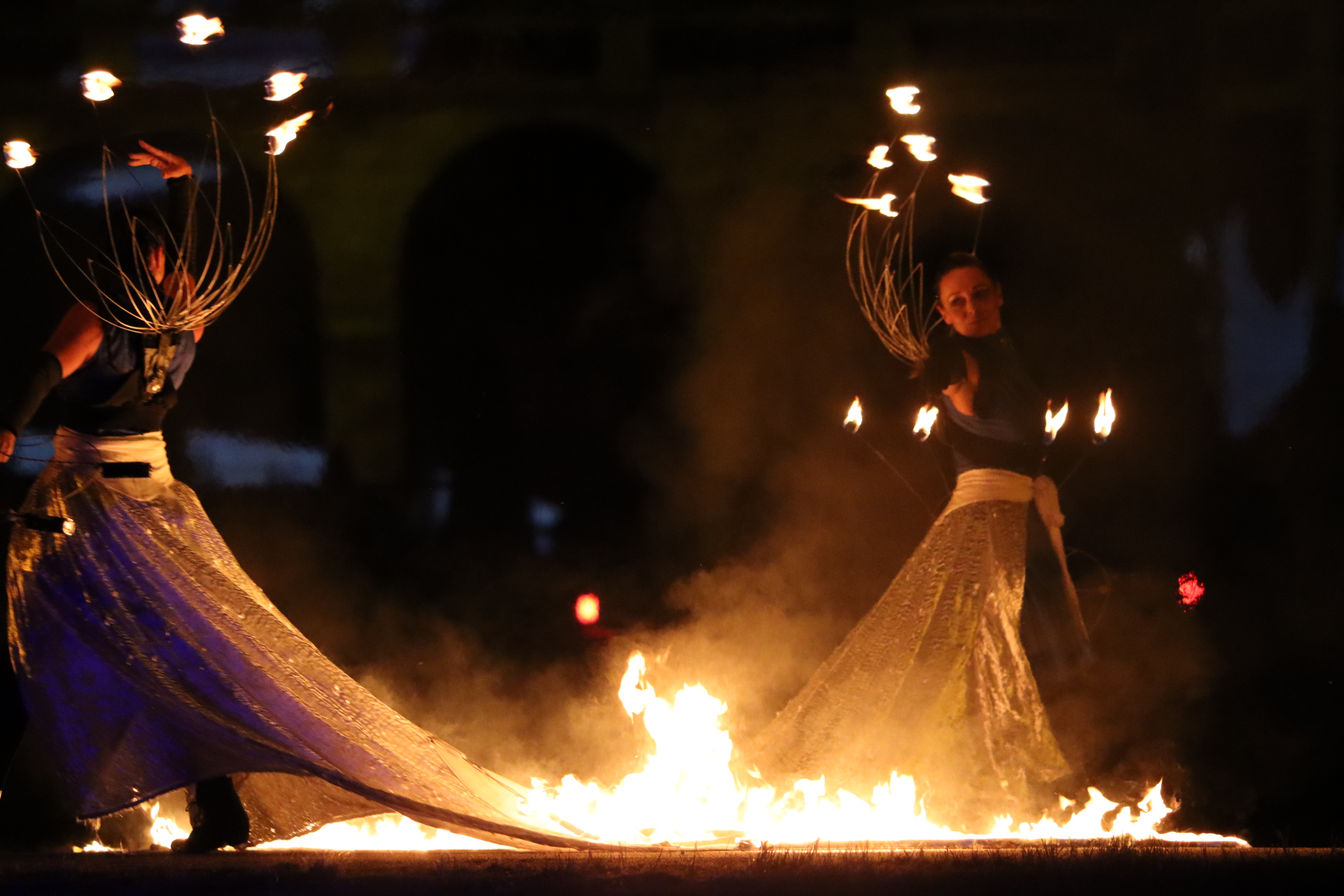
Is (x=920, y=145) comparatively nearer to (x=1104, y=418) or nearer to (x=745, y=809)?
(x=1104, y=418)

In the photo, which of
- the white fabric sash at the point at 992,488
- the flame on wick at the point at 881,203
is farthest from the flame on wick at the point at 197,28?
the white fabric sash at the point at 992,488

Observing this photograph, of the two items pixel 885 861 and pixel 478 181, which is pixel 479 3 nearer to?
pixel 478 181

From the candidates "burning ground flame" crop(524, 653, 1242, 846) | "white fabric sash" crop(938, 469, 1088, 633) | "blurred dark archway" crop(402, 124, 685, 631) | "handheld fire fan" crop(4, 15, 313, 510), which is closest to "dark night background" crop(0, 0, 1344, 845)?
"blurred dark archway" crop(402, 124, 685, 631)

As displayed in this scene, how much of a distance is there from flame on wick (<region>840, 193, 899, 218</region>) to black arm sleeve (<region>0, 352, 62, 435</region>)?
10.1 feet

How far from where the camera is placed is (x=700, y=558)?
6.06m

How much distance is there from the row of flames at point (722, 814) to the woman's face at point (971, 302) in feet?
5.54

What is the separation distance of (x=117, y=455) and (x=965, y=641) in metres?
2.91

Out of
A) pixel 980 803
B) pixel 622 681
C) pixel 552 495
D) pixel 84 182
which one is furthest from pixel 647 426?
pixel 84 182

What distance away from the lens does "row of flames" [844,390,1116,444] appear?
17.8 ft

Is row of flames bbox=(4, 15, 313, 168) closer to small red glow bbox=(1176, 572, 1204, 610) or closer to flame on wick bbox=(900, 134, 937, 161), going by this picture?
flame on wick bbox=(900, 134, 937, 161)

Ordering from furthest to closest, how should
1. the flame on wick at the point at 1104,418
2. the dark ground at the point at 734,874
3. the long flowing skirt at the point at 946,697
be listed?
the flame on wick at the point at 1104,418, the long flowing skirt at the point at 946,697, the dark ground at the point at 734,874

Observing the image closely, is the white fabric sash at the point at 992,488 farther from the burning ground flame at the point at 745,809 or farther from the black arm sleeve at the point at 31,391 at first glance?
the black arm sleeve at the point at 31,391

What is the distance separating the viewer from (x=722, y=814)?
16.5 ft

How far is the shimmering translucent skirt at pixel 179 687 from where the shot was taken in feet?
13.5
